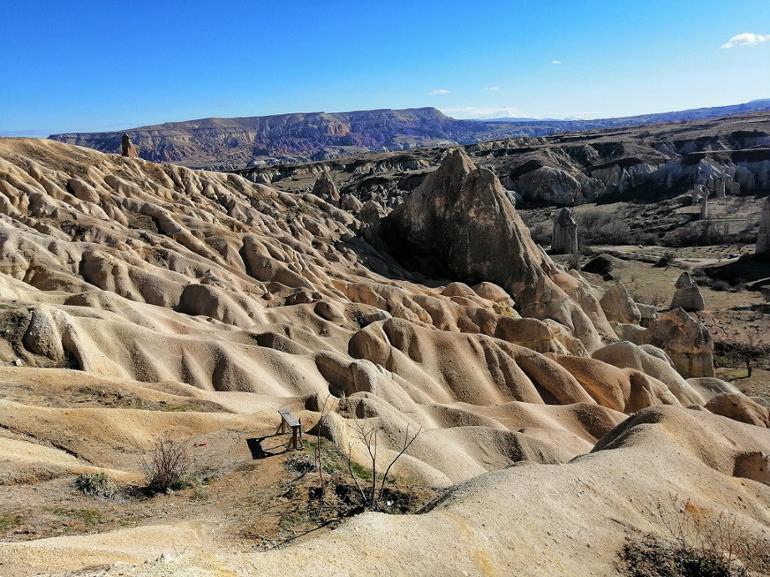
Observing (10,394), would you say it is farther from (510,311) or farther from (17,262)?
(510,311)

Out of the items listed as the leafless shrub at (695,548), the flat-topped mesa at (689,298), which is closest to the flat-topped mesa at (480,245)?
the flat-topped mesa at (689,298)

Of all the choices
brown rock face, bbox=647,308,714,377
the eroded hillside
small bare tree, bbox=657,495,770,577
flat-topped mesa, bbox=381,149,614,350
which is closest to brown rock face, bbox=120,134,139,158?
the eroded hillside

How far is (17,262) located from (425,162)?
110 meters

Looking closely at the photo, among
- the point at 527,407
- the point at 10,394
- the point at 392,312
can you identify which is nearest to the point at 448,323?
the point at 392,312

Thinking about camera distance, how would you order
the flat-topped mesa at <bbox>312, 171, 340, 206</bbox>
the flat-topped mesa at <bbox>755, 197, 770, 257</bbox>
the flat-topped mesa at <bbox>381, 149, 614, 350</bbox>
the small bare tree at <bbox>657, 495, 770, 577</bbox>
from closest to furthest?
the small bare tree at <bbox>657, 495, 770, 577</bbox>, the flat-topped mesa at <bbox>381, 149, 614, 350</bbox>, the flat-topped mesa at <bbox>755, 197, 770, 257</bbox>, the flat-topped mesa at <bbox>312, 171, 340, 206</bbox>

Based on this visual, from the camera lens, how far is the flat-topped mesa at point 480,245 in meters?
36.3

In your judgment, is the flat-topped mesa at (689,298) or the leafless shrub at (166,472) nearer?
the leafless shrub at (166,472)

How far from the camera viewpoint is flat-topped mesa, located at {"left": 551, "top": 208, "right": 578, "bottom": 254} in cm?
6159

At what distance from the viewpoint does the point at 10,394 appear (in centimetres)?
1295

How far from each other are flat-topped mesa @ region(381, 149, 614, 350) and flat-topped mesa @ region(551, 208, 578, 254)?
21.2 metres

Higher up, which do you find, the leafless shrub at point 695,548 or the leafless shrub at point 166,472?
the leafless shrub at point 166,472

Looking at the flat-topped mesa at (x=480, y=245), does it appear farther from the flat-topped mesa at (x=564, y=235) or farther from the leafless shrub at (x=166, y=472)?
the leafless shrub at (x=166, y=472)

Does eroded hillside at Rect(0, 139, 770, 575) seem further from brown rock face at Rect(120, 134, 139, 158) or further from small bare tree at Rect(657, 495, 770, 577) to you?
brown rock face at Rect(120, 134, 139, 158)

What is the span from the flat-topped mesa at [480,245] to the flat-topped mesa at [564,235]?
69.6 ft
